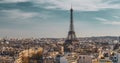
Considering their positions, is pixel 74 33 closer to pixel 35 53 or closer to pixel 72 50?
pixel 72 50

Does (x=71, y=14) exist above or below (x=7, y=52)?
above

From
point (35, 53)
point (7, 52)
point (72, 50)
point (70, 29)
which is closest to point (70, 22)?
point (70, 29)

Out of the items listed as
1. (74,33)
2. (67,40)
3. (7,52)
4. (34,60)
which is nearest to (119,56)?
(34,60)

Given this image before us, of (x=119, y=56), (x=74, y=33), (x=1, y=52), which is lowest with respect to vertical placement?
(x=1, y=52)

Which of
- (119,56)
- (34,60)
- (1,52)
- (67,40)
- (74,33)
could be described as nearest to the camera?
(119,56)

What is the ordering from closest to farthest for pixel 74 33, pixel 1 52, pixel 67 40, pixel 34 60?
pixel 34 60
pixel 74 33
pixel 67 40
pixel 1 52

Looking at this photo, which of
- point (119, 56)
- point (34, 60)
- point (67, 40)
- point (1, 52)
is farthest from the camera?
point (1, 52)

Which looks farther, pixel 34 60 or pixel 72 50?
pixel 72 50

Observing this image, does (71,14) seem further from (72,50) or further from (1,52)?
(1,52)

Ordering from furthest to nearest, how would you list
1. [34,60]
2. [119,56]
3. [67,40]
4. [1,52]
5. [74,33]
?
[1,52]
[67,40]
[74,33]
[34,60]
[119,56]
